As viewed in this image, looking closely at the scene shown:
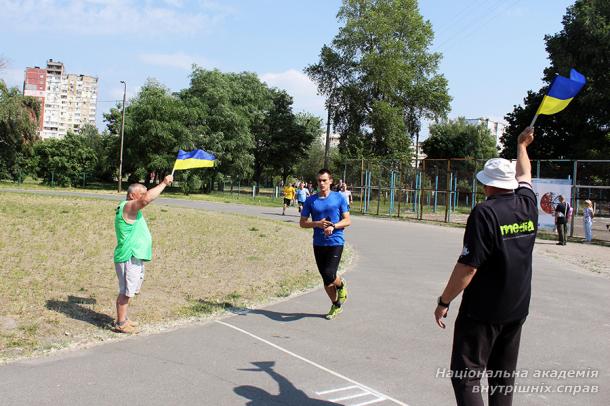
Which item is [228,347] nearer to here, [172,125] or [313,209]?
[313,209]

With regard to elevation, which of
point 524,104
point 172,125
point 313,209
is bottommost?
point 313,209

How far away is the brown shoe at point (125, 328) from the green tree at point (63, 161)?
51.7 metres

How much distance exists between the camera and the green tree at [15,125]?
47781 mm

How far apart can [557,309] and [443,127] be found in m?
73.3

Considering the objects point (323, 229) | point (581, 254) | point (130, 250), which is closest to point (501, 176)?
point (323, 229)

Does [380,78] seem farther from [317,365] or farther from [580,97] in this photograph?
[317,365]

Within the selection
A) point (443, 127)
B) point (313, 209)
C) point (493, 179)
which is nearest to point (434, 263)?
point (313, 209)

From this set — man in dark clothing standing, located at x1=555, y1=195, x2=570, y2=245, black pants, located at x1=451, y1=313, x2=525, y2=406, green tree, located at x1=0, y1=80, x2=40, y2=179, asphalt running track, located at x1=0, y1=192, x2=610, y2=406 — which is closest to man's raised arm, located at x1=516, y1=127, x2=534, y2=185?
black pants, located at x1=451, y1=313, x2=525, y2=406

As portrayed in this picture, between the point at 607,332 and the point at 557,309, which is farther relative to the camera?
the point at 557,309

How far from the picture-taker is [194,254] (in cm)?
1200

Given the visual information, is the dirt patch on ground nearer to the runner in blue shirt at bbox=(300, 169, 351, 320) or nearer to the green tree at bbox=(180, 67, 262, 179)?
the runner in blue shirt at bbox=(300, 169, 351, 320)

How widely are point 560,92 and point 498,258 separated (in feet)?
7.16

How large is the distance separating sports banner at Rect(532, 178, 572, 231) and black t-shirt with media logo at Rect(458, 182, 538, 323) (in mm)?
19360

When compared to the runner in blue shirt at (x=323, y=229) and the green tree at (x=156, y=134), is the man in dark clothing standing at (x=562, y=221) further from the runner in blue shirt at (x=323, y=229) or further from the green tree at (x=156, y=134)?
the green tree at (x=156, y=134)
